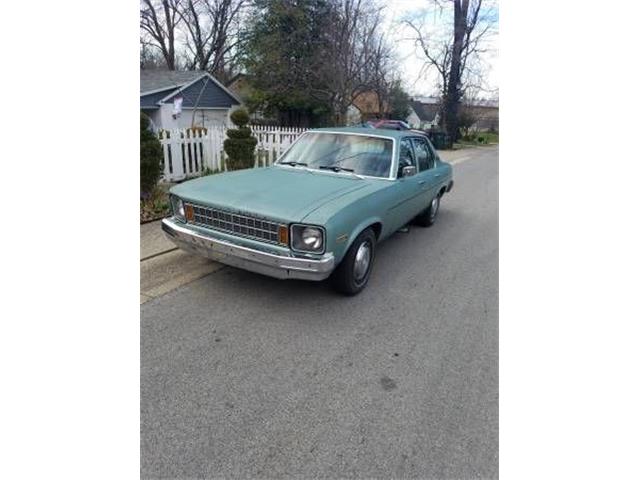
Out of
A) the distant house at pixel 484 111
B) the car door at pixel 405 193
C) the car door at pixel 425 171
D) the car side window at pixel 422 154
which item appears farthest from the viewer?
the distant house at pixel 484 111

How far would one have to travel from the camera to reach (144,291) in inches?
144

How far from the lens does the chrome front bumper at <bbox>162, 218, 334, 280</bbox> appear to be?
10.1ft

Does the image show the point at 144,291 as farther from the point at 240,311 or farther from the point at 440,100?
the point at 440,100

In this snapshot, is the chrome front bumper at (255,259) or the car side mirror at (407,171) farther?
the car side mirror at (407,171)

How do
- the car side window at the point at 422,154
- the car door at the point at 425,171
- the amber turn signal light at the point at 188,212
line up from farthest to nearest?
the car side window at the point at 422,154, the car door at the point at 425,171, the amber turn signal light at the point at 188,212

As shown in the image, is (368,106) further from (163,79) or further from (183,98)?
(163,79)

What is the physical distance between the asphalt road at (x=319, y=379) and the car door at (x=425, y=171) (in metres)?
1.47

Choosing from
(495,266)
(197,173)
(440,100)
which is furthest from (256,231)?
(440,100)

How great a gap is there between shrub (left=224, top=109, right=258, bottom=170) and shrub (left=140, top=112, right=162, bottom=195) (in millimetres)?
2147

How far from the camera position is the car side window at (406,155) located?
4.56 meters

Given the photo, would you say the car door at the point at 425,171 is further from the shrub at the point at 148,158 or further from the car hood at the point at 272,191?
the shrub at the point at 148,158

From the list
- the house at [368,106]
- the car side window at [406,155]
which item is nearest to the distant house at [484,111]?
the house at [368,106]

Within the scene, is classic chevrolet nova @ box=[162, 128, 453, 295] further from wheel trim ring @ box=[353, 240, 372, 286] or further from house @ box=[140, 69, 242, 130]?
house @ box=[140, 69, 242, 130]

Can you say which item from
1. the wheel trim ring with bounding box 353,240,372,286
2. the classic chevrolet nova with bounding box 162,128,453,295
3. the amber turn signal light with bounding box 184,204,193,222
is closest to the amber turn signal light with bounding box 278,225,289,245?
the classic chevrolet nova with bounding box 162,128,453,295
